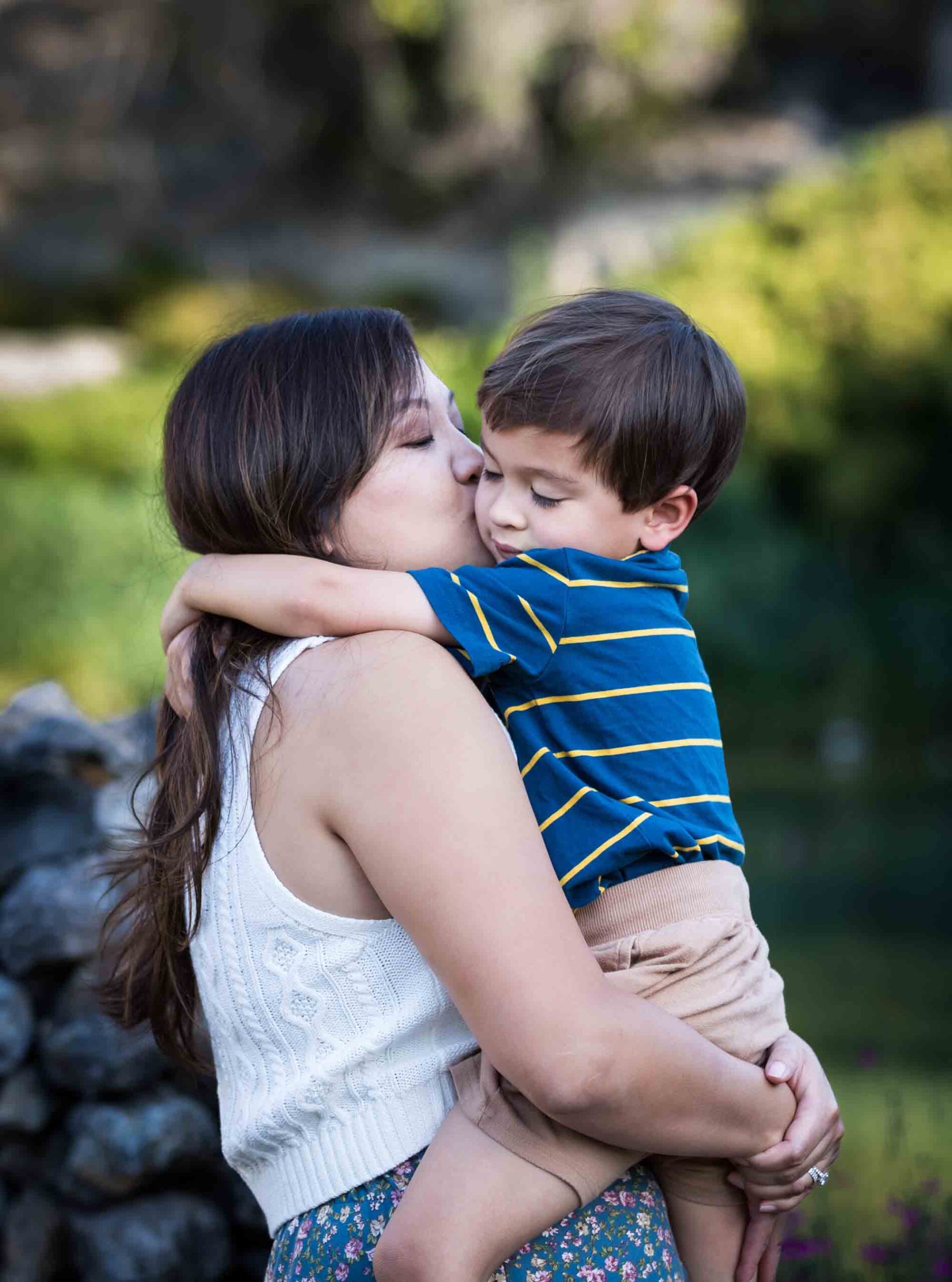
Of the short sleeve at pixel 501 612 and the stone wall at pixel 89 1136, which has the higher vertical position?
the short sleeve at pixel 501 612

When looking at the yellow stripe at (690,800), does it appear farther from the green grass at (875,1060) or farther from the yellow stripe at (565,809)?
the green grass at (875,1060)

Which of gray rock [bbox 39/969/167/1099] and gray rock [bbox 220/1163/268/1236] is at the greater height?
gray rock [bbox 39/969/167/1099]

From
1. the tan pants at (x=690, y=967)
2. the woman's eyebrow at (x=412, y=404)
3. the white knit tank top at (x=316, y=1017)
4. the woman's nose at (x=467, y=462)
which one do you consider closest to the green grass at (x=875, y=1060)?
the tan pants at (x=690, y=967)

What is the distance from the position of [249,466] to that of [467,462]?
0.96ft

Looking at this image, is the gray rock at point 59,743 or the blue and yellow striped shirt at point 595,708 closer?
the blue and yellow striped shirt at point 595,708

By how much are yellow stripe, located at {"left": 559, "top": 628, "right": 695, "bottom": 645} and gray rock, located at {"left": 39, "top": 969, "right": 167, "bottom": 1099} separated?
1.43 meters

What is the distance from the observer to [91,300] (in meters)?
17.6

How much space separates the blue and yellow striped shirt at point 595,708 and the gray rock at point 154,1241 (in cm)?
146

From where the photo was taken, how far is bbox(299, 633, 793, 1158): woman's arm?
1.18 metres

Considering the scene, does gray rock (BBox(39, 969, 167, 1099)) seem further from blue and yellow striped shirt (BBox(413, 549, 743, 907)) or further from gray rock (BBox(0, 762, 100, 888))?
blue and yellow striped shirt (BBox(413, 549, 743, 907))

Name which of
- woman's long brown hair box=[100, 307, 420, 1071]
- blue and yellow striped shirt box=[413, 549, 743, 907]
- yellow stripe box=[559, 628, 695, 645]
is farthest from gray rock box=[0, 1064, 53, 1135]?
yellow stripe box=[559, 628, 695, 645]

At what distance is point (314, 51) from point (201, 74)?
1504mm

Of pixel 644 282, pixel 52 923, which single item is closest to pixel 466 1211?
pixel 52 923

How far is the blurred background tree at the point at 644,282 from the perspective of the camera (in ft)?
22.8
